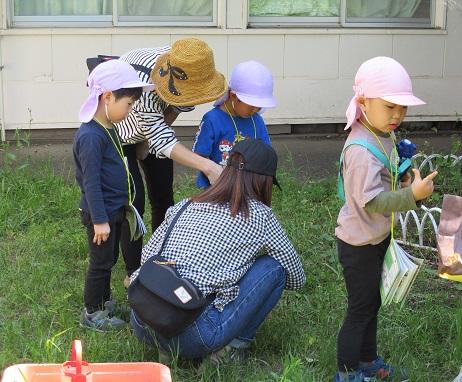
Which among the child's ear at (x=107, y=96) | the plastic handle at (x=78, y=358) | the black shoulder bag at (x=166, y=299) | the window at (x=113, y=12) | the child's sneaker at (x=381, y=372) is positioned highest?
the window at (x=113, y=12)

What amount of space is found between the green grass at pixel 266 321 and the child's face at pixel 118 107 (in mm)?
1013

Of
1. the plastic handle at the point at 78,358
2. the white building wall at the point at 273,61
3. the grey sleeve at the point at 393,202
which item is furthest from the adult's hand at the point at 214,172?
the white building wall at the point at 273,61

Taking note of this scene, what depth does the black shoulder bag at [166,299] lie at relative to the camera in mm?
3516

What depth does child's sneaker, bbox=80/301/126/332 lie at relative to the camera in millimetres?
4219

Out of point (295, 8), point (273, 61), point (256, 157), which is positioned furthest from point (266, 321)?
point (295, 8)

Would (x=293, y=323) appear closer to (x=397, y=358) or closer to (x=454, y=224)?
(x=397, y=358)

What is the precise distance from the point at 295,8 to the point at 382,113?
4915 mm

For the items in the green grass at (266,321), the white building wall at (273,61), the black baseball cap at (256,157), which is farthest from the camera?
the white building wall at (273,61)

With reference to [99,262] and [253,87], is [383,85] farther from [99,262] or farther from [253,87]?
[99,262]

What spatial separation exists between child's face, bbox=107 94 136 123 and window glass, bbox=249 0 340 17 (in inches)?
162

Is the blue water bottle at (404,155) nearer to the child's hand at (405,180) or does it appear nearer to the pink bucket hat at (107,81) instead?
the child's hand at (405,180)

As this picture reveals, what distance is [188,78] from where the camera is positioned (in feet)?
14.0

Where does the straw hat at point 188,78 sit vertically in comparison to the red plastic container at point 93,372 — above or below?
above

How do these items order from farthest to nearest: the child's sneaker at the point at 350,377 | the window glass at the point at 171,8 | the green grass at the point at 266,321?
the window glass at the point at 171,8 < the green grass at the point at 266,321 < the child's sneaker at the point at 350,377
